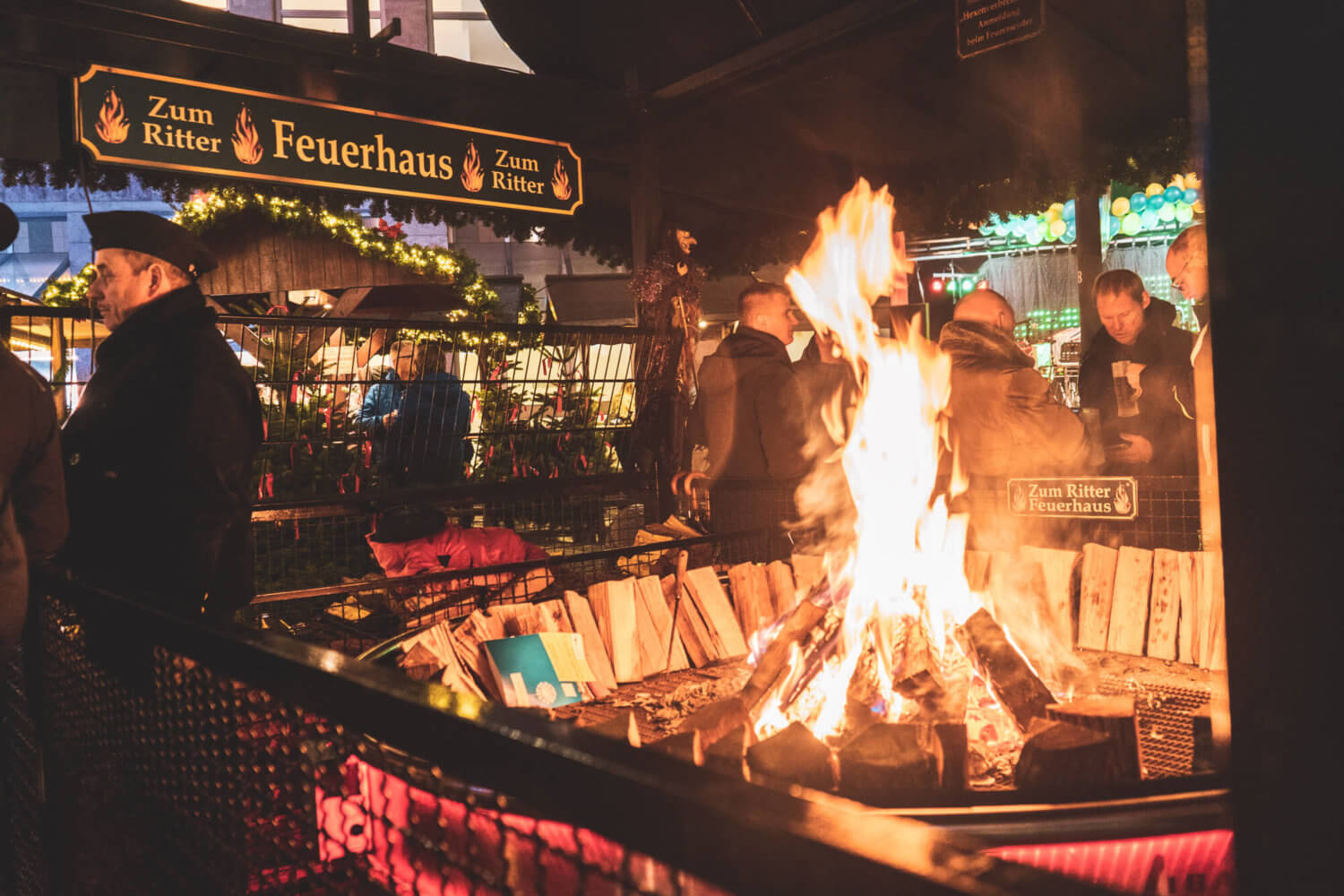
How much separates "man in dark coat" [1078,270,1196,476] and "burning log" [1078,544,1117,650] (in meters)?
0.69

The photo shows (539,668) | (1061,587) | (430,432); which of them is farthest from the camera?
(430,432)

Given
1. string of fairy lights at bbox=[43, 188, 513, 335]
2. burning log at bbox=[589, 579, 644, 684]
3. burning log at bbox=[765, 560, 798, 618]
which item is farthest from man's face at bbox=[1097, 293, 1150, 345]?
string of fairy lights at bbox=[43, 188, 513, 335]

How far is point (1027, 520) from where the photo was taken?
4.50 m

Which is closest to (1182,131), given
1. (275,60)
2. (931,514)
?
(931,514)

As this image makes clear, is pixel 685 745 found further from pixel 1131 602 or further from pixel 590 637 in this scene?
pixel 1131 602

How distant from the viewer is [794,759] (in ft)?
7.79

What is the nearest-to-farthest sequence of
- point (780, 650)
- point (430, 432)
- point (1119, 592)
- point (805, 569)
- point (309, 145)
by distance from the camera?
point (780, 650), point (1119, 592), point (805, 569), point (309, 145), point (430, 432)

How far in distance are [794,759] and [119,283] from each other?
2.61 m

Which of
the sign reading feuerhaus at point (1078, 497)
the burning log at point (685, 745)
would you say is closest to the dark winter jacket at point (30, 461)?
the burning log at point (685, 745)

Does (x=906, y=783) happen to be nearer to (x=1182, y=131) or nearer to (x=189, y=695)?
(x=189, y=695)

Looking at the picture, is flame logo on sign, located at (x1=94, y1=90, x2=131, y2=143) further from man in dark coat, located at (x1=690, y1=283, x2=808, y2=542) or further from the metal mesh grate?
the metal mesh grate

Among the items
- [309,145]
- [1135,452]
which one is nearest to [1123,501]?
[1135,452]

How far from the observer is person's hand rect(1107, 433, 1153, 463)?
15.4 ft

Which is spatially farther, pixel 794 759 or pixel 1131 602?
pixel 1131 602
